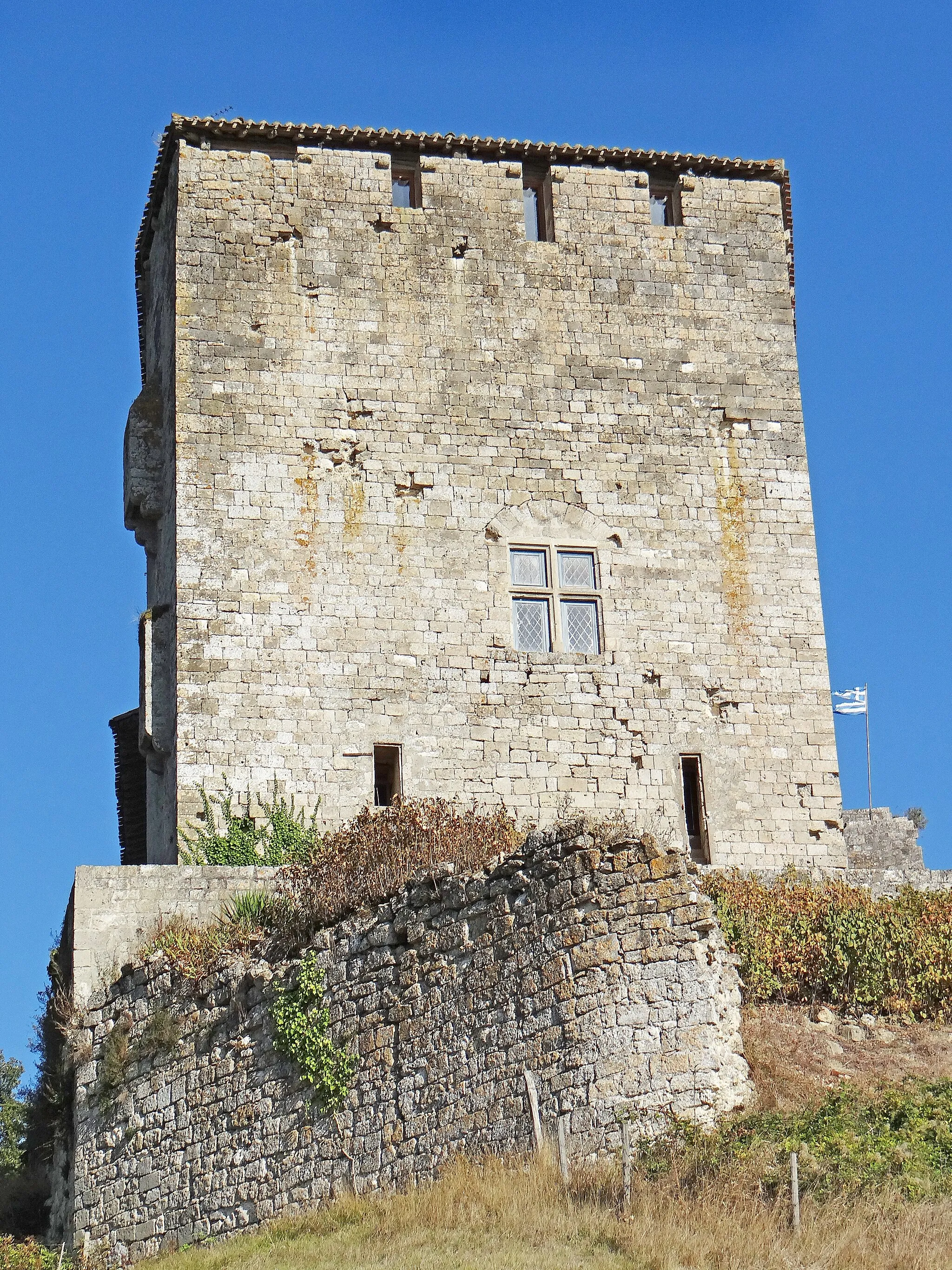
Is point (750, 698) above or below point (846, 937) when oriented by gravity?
above

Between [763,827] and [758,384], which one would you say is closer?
[763,827]

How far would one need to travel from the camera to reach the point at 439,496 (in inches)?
835

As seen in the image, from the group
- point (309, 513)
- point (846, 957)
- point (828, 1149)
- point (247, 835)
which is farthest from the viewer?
point (309, 513)

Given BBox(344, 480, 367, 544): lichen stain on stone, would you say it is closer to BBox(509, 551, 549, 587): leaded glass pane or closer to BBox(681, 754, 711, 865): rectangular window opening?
BBox(509, 551, 549, 587): leaded glass pane

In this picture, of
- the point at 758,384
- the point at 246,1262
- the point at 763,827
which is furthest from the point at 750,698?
the point at 246,1262

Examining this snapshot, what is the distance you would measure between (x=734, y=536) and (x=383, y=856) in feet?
22.7

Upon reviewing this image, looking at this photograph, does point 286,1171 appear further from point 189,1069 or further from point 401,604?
point 401,604

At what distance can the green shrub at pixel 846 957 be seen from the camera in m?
15.4

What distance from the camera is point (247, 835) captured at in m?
19.3

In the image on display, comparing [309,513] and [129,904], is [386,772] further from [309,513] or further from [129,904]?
[129,904]

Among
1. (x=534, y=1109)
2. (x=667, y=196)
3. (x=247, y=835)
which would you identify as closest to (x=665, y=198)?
(x=667, y=196)

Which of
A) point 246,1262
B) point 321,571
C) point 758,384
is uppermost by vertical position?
point 758,384

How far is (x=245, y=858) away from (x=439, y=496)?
14.6 ft

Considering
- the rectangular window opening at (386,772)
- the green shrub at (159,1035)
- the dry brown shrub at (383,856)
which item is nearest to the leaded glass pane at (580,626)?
the rectangular window opening at (386,772)
